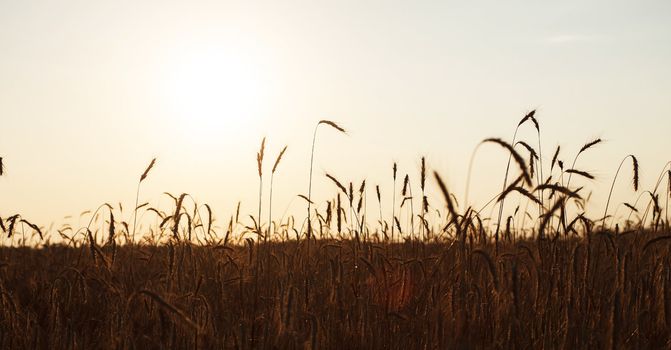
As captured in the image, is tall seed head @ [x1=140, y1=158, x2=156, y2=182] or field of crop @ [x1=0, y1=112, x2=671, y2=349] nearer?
field of crop @ [x1=0, y1=112, x2=671, y2=349]

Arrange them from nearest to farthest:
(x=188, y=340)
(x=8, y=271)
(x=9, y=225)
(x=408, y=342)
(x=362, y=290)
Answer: (x=188, y=340) < (x=408, y=342) < (x=362, y=290) < (x=9, y=225) < (x=8, y=271)

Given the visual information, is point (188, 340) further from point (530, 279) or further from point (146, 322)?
point (530, 279)

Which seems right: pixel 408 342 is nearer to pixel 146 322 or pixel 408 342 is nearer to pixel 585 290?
pixel 585 290

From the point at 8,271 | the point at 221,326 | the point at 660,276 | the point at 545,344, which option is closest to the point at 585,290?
the point at 545,344

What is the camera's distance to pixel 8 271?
6773 mm

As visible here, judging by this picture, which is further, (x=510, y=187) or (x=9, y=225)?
(x=9, y=225)

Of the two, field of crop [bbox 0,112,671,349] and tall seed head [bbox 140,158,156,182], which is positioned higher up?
tall seed head [bbox 140,158,156,182]

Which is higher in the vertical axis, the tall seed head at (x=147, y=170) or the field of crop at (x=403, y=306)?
the tall seed head at (x=147, y=170)

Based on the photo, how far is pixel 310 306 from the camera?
4.07 m

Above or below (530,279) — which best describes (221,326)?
below

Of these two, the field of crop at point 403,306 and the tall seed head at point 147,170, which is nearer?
the field of crop at point 403,306

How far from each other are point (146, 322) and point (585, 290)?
260 centimetres

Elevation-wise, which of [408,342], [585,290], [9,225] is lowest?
[408,342]

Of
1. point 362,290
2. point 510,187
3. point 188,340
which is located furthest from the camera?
point 362,290
